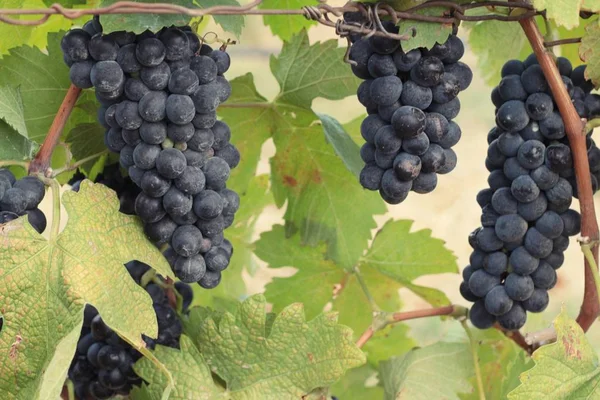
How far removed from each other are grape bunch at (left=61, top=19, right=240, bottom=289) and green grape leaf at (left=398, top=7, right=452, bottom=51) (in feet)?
0.66

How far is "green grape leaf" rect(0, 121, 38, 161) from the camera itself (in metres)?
0.93

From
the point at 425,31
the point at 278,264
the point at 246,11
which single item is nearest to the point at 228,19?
the point at 246,11

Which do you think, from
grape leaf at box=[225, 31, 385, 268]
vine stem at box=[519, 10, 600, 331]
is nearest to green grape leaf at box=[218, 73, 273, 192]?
grape leaf at box=[225, 31, 385, 268]

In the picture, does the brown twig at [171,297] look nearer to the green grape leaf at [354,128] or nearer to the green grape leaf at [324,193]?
the green grape leaf at [324,193]

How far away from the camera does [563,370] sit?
88cm

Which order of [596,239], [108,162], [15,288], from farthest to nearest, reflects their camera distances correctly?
1. [108,162]
2. [596,239]
3. [15,288]

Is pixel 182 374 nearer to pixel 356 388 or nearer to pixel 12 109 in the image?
pixel 12 109

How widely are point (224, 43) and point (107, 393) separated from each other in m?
0.51

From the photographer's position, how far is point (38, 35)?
4.31 feet

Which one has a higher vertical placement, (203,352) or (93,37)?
(93,37)

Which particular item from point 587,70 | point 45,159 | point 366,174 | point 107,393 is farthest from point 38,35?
point 587,70

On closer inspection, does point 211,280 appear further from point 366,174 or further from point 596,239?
point 596,239

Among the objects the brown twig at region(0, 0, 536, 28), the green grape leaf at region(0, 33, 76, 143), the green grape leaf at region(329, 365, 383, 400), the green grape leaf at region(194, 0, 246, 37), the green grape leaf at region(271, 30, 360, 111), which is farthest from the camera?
the green grape leaf at region(329, 365, 383, 400)

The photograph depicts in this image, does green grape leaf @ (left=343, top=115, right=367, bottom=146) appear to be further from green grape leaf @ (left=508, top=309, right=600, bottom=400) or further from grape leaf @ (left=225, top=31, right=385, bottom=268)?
green grape leaf @ (left=508, top=309, right=600, bottom=400)
